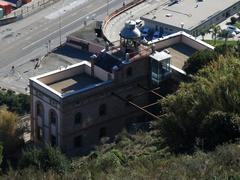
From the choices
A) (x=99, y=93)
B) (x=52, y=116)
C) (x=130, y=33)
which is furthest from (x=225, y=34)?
(x=52, y=116)

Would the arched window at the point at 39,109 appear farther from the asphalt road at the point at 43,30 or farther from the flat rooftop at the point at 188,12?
the flat rooftop at the point at 188,12

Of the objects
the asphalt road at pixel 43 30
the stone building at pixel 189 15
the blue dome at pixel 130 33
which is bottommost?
the asphalt road at pixel 43 30

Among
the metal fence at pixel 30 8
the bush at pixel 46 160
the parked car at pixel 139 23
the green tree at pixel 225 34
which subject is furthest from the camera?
the metal fence at pixel 30 8

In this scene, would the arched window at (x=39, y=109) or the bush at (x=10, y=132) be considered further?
the bush at (x=10, y=132)

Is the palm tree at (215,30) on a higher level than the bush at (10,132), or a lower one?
lower

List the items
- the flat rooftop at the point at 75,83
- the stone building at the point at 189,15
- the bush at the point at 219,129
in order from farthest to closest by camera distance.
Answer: the stone building at the point at 189,15 < the flat rooftop at the point at 75,83 < the bush at the point at 219,129

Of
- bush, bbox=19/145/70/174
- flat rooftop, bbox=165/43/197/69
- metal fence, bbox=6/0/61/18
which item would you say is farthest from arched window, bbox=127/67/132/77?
metal fence, bbox=6/0/61/18

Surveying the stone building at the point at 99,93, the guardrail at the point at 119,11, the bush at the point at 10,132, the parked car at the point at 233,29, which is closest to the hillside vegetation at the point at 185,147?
the stone building at the point at 99,93
